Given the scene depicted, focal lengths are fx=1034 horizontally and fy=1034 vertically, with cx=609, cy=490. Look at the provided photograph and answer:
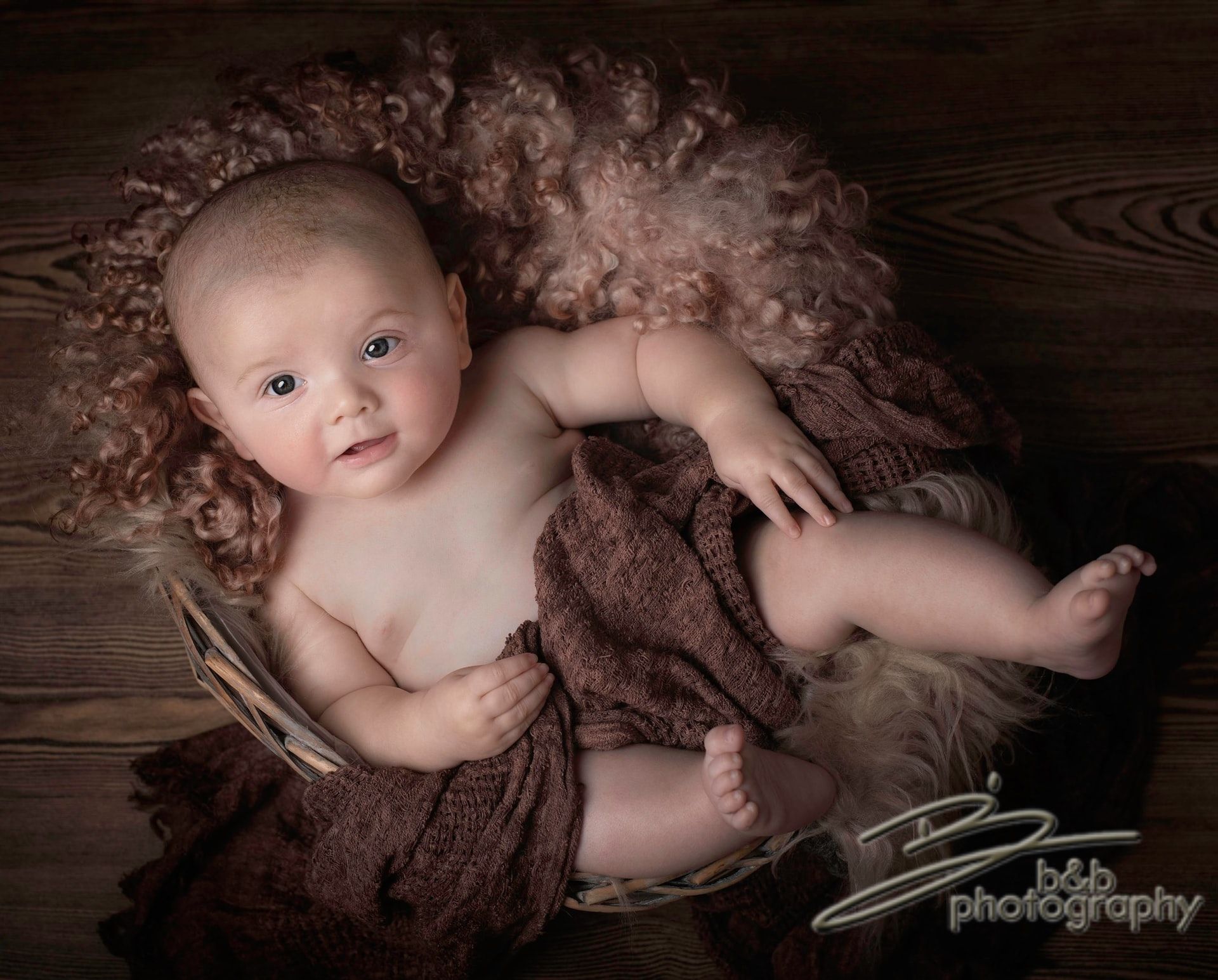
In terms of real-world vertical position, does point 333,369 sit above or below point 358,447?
above

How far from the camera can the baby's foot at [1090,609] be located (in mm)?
984

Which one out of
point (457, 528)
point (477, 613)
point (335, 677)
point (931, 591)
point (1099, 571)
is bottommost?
point (335, 677)

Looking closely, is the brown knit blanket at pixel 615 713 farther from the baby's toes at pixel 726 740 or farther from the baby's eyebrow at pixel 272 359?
the baby's eyebrow at pixel 272 359

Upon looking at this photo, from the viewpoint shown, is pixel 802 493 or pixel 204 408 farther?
pixel 204 408

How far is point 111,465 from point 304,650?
345 mm

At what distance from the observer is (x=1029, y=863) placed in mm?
1472

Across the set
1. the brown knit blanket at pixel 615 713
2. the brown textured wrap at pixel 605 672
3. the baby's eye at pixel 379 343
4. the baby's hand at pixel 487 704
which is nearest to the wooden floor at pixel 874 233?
the brown knit blanket at pixel 615 713

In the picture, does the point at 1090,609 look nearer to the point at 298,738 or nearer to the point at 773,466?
the point at 773,466

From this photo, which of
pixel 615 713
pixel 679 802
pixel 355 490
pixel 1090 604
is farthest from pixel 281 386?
pixel 1090 604

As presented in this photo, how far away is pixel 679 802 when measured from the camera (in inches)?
47.2

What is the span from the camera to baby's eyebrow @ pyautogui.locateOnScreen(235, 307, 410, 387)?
1179 mm

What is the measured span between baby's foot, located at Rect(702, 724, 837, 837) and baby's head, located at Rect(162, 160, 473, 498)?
512 millimetres

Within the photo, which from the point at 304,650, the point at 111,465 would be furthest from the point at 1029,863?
the point at 111,465

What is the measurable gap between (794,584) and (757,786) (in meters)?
0.26
